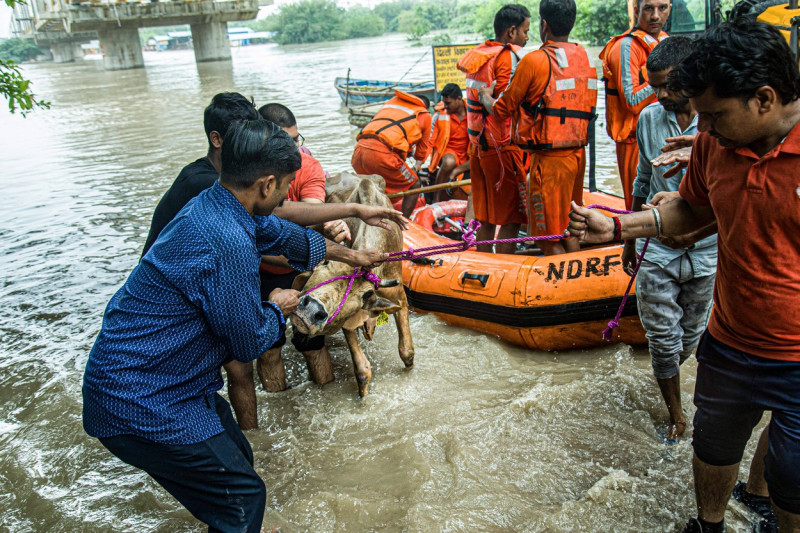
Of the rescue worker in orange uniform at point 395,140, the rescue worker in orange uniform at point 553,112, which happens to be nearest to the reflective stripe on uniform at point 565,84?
the rescue worker in orange uniform at point 553,112

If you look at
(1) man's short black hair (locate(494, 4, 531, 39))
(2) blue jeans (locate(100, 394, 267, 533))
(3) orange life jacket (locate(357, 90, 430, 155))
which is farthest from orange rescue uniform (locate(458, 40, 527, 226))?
(2) blue jeans (locate(100, 394, 267, 533))

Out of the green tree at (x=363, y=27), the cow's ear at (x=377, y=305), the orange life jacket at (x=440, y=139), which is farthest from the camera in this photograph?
the green tree at (x=363, y=27)

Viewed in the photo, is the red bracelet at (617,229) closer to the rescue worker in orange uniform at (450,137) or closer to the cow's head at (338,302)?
the cow's head at (338,302)

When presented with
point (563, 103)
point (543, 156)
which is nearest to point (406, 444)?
point (543, 156)

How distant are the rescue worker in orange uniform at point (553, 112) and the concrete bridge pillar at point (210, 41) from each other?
48.2 m

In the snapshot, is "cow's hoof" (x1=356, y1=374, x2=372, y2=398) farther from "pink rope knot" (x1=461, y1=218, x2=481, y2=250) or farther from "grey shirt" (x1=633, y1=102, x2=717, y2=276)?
"grey shirt" (x1=633, y1=102, x2=717, y2=276)

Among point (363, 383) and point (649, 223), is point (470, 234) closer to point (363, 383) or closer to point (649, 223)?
point (363, 383)

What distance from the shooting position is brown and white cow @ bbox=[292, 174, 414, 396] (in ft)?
11.2

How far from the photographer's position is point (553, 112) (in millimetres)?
4910

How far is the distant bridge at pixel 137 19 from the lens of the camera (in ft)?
139

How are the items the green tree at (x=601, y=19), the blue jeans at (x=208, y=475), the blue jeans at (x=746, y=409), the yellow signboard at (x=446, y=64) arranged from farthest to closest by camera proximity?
1. the green tree at (x=601, y=19)
2. the yellow signboard at (x=446, y=64)
3. the blue jeans at (x=208, y=475)
4. the blue jeans at (x=746, y=409)

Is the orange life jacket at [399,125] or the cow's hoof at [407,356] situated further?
the orange life jacket at [399,125]

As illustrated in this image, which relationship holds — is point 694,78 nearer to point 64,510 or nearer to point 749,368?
point 749,368

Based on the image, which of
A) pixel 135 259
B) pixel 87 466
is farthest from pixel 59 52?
pixel 87 466
